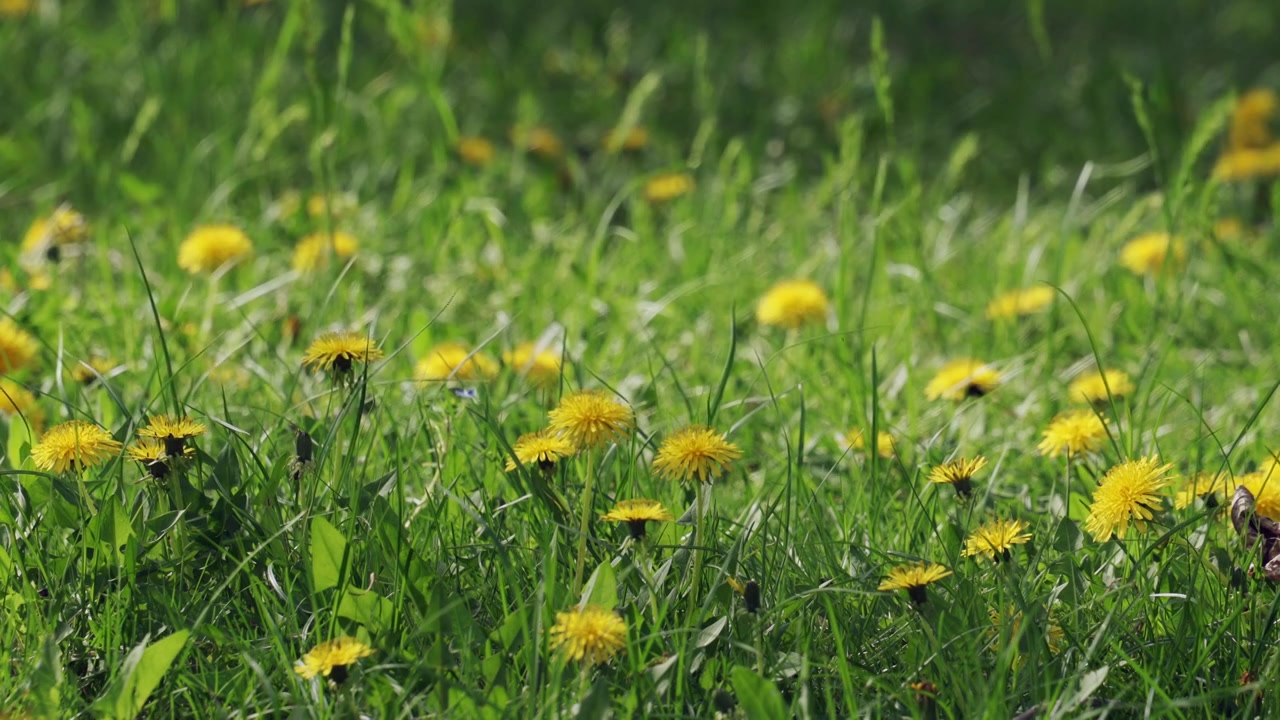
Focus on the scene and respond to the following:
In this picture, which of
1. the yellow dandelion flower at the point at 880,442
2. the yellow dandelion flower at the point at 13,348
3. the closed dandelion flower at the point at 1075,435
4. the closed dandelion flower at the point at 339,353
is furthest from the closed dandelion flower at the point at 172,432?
the closed dandelion flower at the point at 1075,435

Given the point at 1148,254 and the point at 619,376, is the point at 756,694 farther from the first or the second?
the point at 1148,254

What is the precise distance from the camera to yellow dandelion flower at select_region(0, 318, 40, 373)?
204 centimetres

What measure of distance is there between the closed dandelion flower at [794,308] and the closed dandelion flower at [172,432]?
1.20 metres

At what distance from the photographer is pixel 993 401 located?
2.25 m

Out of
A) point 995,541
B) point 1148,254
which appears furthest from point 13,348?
point 1148,254

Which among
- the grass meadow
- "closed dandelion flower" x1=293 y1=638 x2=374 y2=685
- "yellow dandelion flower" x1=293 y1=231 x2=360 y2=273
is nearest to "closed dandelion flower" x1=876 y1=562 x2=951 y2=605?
the grass meadow

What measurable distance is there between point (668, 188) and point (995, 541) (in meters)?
1.97

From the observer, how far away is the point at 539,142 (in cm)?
361

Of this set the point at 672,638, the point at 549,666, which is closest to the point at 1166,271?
the point at 672,638

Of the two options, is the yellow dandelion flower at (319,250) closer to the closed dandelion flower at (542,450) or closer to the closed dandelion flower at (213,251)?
the closed dandelion flower at (213,251)

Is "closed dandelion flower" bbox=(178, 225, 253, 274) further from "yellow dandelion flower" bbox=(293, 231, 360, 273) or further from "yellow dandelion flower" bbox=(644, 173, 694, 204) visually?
"yellow dandelion flower" bbox=(644, 173, 694, 204)

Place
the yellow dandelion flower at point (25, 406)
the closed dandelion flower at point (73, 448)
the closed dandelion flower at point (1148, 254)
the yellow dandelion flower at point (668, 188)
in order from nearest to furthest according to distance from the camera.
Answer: the closed dandelion flower at point (73, 448), the yellow dandelion flower at point (25, 406), the closed dandelion flower at point (1148, 254), the yellow dandelion flower at point (668, 188)

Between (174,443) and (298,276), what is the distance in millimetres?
1074

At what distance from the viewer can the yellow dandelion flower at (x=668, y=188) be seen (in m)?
3.30
